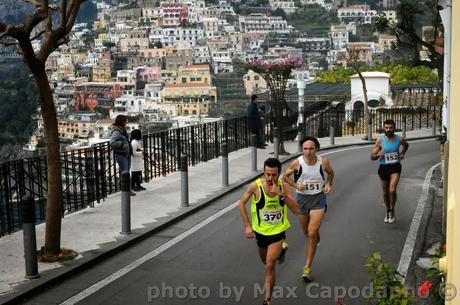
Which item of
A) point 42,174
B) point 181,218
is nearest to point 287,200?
point 181,218

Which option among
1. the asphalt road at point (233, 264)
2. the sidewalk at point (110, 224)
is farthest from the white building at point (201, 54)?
the asphalt road at point (233, 264)

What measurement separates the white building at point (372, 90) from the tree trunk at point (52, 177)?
25.6 m

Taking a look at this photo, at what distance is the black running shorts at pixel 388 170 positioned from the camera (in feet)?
34.9

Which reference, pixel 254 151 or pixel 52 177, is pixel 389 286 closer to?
pixel 52 177

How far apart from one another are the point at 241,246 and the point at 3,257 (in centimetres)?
335

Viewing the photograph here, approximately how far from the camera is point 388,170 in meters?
10.7

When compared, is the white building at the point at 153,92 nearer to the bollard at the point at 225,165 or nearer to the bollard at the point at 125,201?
the bollard at the point at 225,165

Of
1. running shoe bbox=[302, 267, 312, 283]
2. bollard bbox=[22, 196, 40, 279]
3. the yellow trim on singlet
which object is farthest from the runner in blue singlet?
bollard bbox=[22, 196, 40, 279]

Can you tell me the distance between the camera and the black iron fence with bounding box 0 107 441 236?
34.1 feet

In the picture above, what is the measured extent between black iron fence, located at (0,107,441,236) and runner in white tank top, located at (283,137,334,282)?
4.20 m

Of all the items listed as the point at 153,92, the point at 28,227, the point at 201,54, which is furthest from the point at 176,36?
the point at 28,227

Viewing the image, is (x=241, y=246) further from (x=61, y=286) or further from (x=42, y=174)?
(x=42, y=174)

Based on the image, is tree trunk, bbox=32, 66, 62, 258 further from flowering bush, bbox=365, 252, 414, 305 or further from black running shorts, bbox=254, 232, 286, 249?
flowering bush, bbox=365, 252, 414, 305

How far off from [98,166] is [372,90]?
2286cm
